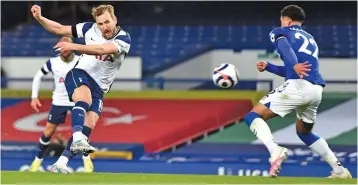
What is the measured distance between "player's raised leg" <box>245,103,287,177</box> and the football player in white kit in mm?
1580

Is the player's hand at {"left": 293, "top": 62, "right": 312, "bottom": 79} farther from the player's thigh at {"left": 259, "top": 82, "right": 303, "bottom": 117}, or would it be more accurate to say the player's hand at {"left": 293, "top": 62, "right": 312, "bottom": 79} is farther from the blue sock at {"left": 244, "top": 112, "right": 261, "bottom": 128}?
the blue sock at {"left": 244, "top": 112, "right": 261, "bottom": 128}

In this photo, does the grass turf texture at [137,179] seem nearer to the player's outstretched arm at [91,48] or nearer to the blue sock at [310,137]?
the blue sock at [310,137]

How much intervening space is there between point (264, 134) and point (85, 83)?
209cm

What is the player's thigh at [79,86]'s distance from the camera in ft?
32.6

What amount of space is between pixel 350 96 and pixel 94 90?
9231 mm

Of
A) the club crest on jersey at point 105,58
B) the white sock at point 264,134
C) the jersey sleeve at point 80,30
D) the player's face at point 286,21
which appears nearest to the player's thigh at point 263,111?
the white sock at point 264,134

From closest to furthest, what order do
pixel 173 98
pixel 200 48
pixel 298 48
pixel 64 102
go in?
pixel 298 48
pixel 64 102
pixel 173 98
pixel 200 48

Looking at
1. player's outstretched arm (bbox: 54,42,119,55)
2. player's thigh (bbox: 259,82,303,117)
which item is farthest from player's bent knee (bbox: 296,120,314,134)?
player's outstretched arm (bbox: 54,42,119,55)

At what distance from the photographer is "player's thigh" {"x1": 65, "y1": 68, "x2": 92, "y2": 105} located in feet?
32.6

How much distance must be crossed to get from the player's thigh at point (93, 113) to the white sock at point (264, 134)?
1760mm

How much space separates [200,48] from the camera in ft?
68.4

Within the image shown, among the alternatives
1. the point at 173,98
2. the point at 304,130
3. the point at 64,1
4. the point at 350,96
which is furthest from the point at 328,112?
Result: the point at 64,1

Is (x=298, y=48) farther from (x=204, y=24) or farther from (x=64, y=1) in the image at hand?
(x=64, y=1)

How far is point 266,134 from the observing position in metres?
9.41
